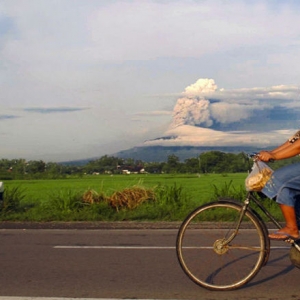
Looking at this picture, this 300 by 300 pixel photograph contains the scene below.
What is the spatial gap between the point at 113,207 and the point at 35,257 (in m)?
6.63

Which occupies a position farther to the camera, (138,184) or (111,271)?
(138,184)

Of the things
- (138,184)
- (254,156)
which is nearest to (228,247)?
(254,156)

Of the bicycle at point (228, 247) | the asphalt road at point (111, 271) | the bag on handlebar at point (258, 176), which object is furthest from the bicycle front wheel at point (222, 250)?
the bag on handlebar at point (258, 176)

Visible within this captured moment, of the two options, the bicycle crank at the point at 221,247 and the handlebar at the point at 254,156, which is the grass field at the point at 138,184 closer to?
the bicycle crank at the point at 221,247

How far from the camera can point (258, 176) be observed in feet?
18.7

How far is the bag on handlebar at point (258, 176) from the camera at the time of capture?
5.69m

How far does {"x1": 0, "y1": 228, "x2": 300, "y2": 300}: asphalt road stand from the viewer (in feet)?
20.2

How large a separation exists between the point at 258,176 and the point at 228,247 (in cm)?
81

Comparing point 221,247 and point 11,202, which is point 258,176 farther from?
point 11,202

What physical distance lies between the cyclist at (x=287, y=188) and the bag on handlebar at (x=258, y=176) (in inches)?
1.5

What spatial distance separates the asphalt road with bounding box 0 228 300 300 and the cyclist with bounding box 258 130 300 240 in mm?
739

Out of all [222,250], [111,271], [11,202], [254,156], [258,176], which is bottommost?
[111,271]

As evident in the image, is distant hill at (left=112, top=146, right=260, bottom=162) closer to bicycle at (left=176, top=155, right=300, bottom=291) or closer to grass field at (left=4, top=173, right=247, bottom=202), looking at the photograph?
grass field at (left=4, top=173, right=247, bottom=202)

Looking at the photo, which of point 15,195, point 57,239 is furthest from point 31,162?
point 57,239
